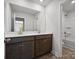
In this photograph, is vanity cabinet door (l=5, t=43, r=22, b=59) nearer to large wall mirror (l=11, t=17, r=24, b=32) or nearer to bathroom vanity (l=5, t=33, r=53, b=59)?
bathroom vanity (l=5, t=33, r=53, b=59)

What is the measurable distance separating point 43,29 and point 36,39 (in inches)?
44.8

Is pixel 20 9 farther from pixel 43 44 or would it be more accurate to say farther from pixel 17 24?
pixel 43 44

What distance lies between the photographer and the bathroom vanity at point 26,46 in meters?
1.92

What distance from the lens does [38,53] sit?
2.69 m

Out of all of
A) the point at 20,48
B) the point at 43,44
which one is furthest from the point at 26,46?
the point at 43,44

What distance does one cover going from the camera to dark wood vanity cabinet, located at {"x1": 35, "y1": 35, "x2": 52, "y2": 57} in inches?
106

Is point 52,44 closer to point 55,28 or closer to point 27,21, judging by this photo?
point 55,28

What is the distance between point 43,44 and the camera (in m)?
2.95

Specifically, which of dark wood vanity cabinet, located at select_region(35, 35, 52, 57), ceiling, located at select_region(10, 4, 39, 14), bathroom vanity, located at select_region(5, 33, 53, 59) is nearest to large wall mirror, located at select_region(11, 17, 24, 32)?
ceiling, located at select_region(10, 4, 39, 14)

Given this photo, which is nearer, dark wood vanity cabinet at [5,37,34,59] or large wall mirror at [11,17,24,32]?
dark wood vanity cabinet at [5,37,34,59]

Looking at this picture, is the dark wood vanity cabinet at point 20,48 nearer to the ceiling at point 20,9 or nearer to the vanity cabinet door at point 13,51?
the vanity cabinet door at point 13,51

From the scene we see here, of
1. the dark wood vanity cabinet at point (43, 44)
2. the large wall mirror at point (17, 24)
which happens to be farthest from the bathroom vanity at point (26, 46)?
the large wall mirror at point (17, 24)

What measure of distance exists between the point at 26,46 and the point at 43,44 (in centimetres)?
88
